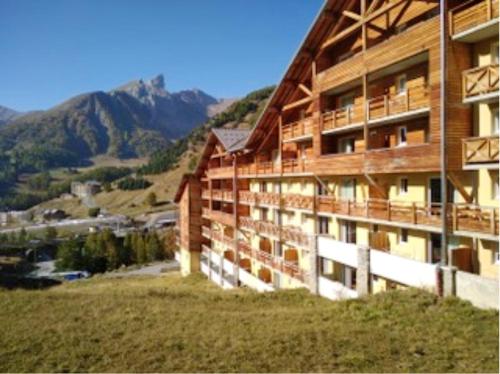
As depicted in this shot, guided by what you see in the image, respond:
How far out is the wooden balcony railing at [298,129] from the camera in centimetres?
3001

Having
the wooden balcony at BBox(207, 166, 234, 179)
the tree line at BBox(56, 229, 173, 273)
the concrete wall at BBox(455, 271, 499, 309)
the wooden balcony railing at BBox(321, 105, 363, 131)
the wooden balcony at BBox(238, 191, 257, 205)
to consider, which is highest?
the wooden balcony railing at BBox(321, 105, 363, 131)

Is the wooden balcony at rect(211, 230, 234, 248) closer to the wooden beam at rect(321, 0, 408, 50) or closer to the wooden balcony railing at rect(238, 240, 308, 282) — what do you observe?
the wooden balcony railing at rect(238, 240, 308, 282)

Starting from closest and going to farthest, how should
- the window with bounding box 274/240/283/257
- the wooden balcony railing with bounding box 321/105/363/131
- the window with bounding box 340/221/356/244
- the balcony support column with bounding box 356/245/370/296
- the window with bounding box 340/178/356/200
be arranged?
the balcony support column with bounding box 356/245/370/296
the wooden balcony railing with bounding box 321/105/363/131
the window with bounding box 340/221/356/244
the window with bounding box 340/178/356/200
the window with bounding box 274/240/283/257

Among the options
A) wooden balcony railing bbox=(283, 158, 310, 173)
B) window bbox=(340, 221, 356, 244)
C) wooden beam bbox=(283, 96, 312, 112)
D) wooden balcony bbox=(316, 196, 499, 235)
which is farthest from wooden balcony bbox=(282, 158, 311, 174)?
window bbox=(340, 221, 356, 244)

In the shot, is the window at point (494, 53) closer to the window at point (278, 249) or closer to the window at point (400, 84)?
the window at point (400, 84)

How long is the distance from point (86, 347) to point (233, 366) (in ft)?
20.2

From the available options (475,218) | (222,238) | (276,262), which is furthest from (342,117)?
(222,238)

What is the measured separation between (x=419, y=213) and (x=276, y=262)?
1489cm

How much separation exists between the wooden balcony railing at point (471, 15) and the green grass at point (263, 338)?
10581 millimetres

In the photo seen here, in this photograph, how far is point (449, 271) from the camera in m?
17.2

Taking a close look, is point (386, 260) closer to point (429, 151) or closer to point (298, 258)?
point (429, 151)

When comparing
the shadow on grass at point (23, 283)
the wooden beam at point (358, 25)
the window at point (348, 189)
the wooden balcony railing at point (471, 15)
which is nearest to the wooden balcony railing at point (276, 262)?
the window at point (348, 189)

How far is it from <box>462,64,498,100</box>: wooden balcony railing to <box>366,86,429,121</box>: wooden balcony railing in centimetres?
193

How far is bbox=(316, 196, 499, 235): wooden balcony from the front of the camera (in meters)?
16.6
